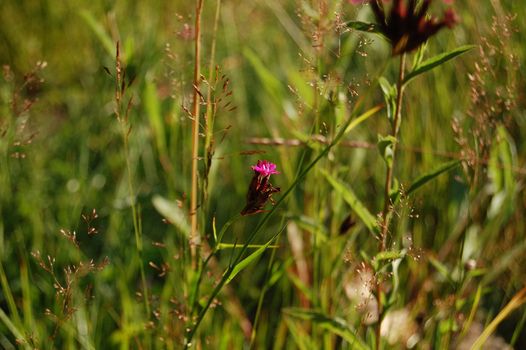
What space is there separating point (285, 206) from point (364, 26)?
45cm

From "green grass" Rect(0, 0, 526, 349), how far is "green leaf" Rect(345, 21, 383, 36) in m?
0.03

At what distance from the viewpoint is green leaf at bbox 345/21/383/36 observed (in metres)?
0.89

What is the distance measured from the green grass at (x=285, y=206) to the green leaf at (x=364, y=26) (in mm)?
25

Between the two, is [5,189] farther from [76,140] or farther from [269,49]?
[269,49]

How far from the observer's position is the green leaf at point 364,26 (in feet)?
2.90

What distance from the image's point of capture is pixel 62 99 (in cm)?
231

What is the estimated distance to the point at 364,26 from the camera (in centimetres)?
91

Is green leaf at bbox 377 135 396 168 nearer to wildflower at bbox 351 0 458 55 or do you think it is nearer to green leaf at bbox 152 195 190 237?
wildflower at bbox 351 0 458 55

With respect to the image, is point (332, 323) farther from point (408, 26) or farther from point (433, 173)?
point (408, 26)

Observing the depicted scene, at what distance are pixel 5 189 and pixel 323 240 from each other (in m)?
0.76

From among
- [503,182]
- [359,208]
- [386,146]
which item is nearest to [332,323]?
[359,208]

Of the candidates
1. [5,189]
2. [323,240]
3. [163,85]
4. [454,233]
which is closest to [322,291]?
[323,240]

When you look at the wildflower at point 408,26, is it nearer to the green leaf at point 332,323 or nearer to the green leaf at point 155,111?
the green leaf at point 332,323

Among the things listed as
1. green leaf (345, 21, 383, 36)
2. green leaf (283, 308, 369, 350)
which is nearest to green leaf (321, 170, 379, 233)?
green leaf (283, 308, 369, 350)
